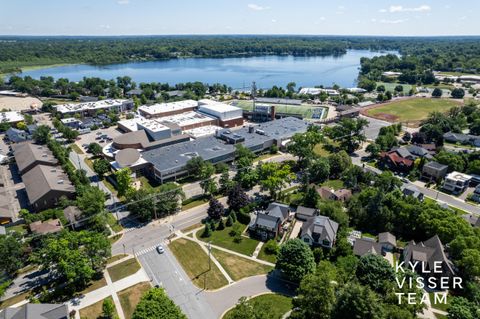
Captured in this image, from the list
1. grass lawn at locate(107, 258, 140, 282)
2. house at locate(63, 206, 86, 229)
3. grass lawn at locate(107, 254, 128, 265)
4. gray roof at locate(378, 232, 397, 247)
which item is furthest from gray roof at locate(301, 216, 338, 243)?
house at locate(63, 206, 86, 229)

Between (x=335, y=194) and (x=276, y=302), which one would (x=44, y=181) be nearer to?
(x=276, y=302)

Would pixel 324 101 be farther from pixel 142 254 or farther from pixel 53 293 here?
pixel 53 293

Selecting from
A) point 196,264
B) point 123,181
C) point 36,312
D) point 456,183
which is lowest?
point 196,264

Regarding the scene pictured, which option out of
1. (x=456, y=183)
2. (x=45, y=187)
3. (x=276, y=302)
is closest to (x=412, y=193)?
(x=456, y=183)

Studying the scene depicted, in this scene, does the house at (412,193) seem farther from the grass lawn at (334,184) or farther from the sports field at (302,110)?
the sports field at (302,110)

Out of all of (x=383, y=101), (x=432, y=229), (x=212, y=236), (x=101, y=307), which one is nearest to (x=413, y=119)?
(x=383, y=101)

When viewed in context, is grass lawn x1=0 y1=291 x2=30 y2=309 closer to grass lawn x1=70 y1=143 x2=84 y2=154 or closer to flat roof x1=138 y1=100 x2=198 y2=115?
grass lawn x1=70 y1=143 x2=84 y2=154
